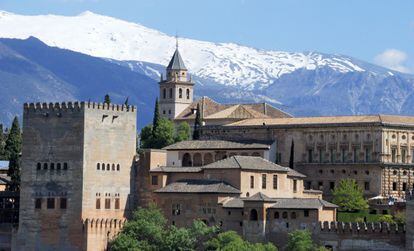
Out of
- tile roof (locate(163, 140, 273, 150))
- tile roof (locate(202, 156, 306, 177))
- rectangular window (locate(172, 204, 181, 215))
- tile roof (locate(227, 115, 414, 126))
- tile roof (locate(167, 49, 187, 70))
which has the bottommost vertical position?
rectangular window (locate(172, 204, 181, 215))

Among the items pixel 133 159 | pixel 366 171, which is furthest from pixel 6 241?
pixel 366 171

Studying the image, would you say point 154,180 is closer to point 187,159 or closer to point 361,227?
point 187,159

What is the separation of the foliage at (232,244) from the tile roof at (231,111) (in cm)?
3972

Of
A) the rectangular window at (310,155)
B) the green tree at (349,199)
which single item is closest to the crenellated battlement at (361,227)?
the green tree at (349,199)

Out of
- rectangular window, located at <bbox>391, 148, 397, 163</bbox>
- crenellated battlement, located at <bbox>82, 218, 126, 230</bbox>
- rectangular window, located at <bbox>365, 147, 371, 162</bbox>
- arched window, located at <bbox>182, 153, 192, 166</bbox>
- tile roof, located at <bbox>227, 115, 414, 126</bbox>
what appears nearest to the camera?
crenellated battlement, located at <bbox>82, 218, 126, 230</bbox>

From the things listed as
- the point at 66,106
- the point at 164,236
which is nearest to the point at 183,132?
the point at 66,106

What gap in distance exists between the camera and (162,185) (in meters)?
110

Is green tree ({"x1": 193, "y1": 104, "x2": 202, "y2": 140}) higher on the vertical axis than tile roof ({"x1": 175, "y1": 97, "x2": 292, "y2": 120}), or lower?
lower

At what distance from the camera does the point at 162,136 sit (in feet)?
435

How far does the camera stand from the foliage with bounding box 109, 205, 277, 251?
98750 millimetres

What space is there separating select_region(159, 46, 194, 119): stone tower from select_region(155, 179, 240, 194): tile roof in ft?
175

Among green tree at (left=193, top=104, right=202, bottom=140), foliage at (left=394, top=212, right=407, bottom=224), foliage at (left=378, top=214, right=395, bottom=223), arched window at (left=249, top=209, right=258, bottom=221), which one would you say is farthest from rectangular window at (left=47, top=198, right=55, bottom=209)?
green tree at (left=193, top=104, right=202, bottom=140)

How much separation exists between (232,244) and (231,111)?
45653 mm

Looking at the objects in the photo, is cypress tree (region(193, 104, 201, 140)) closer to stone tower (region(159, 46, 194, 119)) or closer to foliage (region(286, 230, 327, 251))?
stone tower (region(159, 46, 194, 119))
